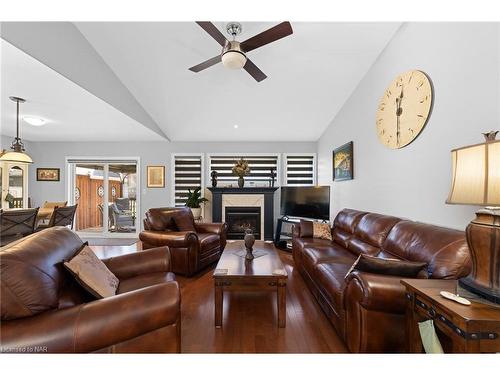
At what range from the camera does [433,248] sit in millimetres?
1656

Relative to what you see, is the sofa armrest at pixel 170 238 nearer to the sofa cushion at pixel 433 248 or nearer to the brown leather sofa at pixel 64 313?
the brown leather sofa at pixel 64 313

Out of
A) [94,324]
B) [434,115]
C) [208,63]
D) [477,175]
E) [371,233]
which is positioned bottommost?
[94,324]

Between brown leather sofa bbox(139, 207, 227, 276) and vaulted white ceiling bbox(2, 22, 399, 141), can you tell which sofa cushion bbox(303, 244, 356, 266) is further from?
vaulted white ceiling bbox(2, 22, 399, 141)

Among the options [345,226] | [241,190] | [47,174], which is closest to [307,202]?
[345,226]

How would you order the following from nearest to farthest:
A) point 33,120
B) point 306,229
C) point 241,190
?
point 306,229, point 33,120, point 241,190

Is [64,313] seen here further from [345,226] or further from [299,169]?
[299,169]

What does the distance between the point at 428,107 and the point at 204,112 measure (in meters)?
3.50

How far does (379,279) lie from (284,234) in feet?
11.9

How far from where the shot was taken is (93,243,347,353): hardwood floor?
1.68 m

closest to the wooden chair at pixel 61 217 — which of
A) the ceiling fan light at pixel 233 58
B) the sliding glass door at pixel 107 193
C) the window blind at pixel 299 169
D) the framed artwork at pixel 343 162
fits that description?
the sliding glass door at pixel 107 193

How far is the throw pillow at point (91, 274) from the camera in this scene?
1345mm

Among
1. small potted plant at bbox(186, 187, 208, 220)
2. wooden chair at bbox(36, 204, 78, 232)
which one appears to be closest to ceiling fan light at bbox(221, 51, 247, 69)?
small potted plant at bbox(186, 187, 208, 220)

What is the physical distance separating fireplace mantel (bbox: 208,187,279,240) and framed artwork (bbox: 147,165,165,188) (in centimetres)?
133
